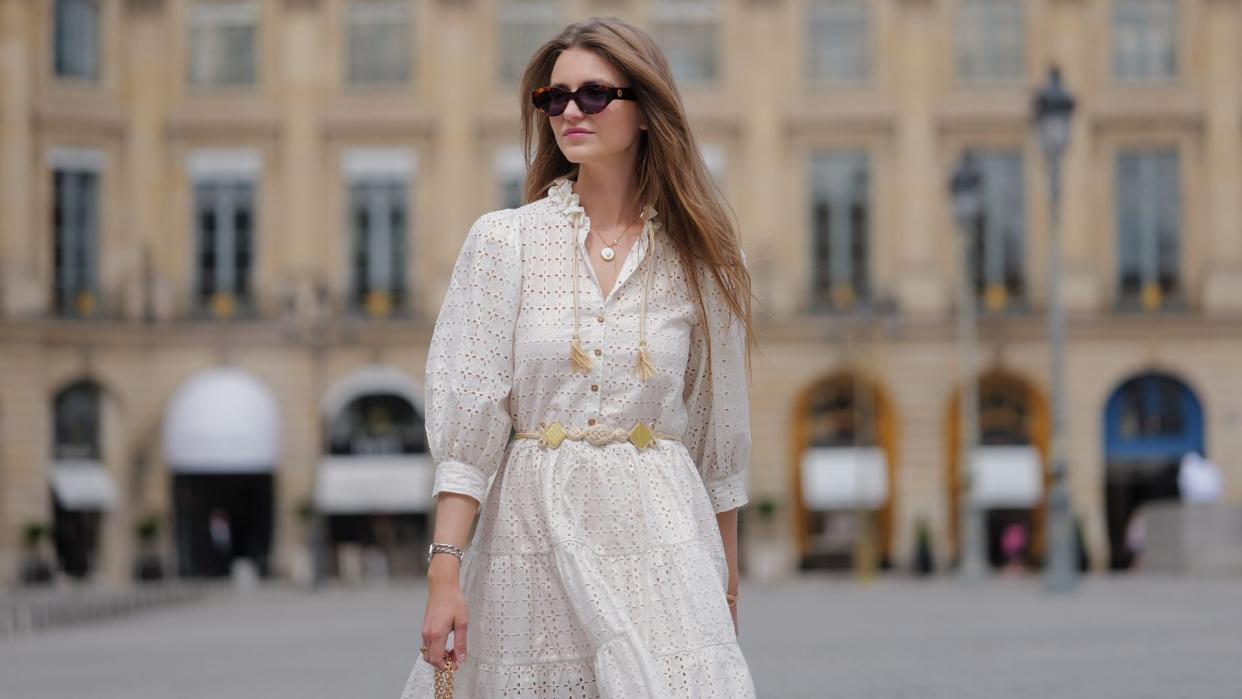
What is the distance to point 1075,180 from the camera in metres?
45.8

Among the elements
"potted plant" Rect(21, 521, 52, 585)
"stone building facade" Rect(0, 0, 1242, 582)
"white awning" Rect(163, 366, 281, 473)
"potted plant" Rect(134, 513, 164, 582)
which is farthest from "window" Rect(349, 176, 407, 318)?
"potted plant" Rect(21, 521, 52, 585)

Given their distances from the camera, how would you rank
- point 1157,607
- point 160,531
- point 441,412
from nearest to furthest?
point 441,412, point 1157,607, point 160,531

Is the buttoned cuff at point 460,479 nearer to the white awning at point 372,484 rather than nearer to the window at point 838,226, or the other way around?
the white awning at point 372,484

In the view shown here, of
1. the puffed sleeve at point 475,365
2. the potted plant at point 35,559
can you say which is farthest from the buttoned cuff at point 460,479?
the potted plant at point 35,559

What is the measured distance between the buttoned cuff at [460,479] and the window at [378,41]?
43.1 meters

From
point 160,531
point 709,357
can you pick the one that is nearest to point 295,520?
point 160,531

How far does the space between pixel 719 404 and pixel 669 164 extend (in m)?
0.54

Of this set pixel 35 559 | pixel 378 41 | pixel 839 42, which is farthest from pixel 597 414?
pixel 378 41

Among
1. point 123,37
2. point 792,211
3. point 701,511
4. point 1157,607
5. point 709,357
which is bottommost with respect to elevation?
point 1157,607

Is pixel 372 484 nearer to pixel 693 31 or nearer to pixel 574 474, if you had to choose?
pixel 693 31

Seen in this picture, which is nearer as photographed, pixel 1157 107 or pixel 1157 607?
pixel 1157 607

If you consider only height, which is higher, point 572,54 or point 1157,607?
point 572,54

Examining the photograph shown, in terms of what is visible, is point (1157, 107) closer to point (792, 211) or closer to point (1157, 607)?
point (792, 211)

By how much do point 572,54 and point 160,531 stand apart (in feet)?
135
